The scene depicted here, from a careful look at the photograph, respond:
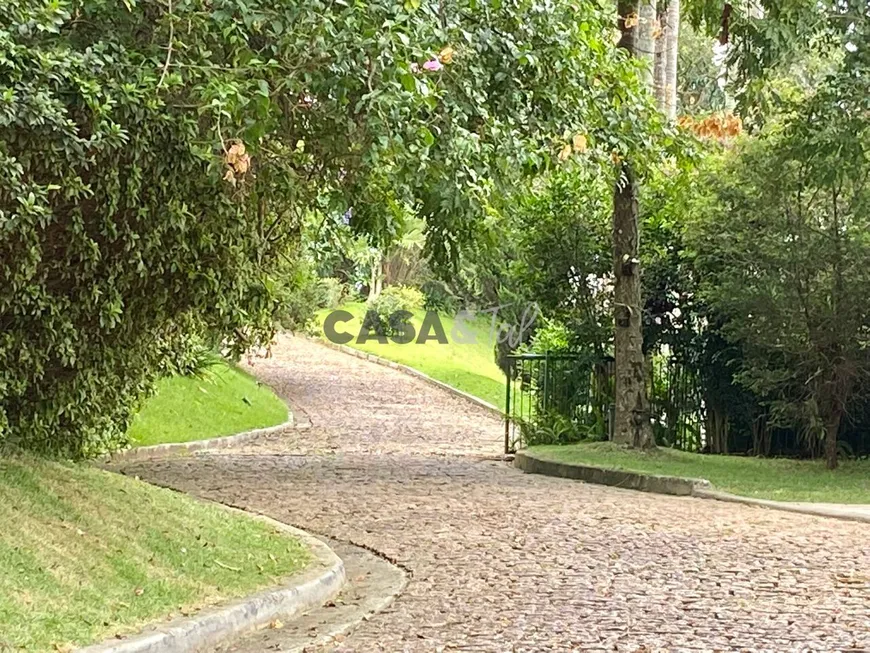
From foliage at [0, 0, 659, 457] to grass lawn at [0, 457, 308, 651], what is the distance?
59cm

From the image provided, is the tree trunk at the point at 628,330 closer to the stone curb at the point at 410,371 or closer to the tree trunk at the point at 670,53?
the tree trunk at the point at 670,53

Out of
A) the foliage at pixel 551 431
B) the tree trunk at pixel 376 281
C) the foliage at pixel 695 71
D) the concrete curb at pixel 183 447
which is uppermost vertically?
the foliage at pixel 695 71

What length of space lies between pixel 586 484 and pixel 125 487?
7.73 m

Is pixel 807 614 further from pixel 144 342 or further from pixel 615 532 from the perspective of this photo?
pixel 144 342

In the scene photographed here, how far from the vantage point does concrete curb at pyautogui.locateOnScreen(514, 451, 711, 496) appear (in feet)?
48.8

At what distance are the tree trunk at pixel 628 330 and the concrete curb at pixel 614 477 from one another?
54.5 inches

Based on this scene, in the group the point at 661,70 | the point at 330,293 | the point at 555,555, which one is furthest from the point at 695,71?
the point at 555,555

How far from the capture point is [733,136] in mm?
16188

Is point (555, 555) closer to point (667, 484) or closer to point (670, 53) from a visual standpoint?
point (667, 484)

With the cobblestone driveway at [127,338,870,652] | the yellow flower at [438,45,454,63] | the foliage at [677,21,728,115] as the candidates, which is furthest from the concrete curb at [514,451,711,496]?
the foliage at [677,21,728,115]

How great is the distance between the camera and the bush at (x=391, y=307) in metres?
46.9

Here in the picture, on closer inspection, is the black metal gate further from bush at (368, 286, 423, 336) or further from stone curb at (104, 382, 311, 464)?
bush at (368, 286, 423, 336)

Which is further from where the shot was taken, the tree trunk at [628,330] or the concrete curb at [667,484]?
the tree trunk at [628,330]

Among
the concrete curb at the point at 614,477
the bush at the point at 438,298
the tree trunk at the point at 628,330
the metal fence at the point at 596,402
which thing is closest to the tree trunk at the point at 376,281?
the bush at the point at 438,298
